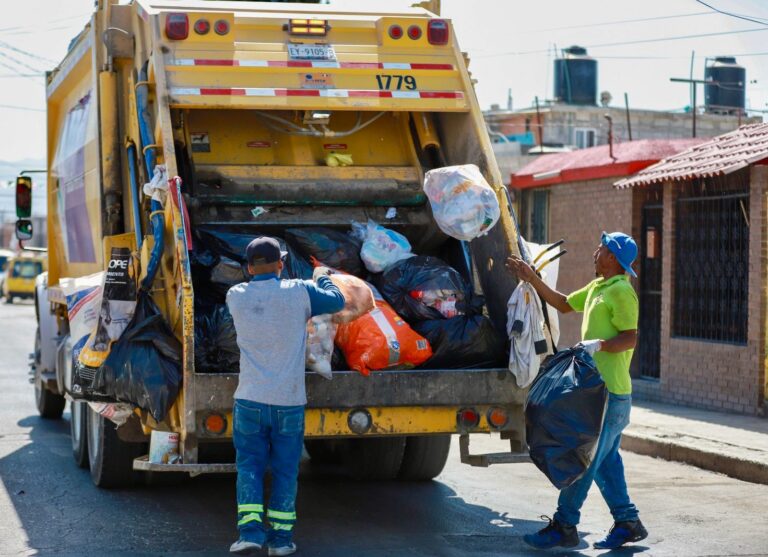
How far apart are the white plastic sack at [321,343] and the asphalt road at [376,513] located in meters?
0.87

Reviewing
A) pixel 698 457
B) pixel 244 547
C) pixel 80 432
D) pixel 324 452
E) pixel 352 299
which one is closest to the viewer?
pixel 244 547

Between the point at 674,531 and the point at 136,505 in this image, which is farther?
the point at 136,505

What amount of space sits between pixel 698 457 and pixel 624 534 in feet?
10.6

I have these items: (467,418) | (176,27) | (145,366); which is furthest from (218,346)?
(176,27)

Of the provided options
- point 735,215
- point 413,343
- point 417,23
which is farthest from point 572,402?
point 735,215

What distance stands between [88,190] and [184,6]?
176cm

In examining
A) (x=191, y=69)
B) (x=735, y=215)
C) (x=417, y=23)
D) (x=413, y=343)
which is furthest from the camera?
(x=735, y=215)

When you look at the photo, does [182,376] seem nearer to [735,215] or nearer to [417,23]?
[417,23]

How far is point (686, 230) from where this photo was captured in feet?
39.4

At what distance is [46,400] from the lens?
10.8 meters

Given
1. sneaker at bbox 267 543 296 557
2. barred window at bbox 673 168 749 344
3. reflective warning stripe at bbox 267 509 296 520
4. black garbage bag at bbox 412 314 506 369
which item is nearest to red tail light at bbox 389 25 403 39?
black garbage bag at bbox 412 314 506 369

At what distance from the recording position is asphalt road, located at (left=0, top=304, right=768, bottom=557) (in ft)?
19.6

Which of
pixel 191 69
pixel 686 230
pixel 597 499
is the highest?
pixel 191 69

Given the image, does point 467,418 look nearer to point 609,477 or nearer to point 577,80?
point 609,477
